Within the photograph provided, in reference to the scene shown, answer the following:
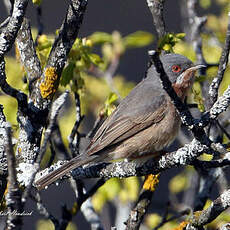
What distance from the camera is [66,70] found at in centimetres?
435

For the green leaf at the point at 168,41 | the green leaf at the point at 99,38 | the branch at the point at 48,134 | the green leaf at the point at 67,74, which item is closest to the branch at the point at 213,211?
the branch at the point at 48,134

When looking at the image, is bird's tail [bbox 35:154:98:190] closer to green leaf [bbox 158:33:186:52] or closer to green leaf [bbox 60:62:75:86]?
green leaf [bbox 60:62:75:86]

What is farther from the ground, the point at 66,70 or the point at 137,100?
the point at 66,70

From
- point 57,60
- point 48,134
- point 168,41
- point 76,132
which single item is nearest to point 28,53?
point 57,60

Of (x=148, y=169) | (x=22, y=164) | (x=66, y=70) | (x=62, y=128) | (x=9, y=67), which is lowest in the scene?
(x=148, y=169)

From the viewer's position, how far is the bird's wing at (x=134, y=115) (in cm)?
468

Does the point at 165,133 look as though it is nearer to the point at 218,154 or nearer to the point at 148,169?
the point at 148,169

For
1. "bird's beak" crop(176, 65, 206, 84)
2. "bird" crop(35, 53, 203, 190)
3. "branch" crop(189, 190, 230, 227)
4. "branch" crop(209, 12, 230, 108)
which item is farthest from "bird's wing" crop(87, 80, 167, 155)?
"branch" crop(189, 190, 230, 227)

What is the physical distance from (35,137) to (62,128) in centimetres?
172

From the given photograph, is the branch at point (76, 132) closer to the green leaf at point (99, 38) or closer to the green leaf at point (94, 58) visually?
the green leaf at point (94, 58)

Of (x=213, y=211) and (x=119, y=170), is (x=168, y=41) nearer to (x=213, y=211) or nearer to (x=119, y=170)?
(x=119, y=170)

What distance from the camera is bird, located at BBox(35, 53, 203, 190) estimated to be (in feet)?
15.2

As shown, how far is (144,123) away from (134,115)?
0.40 ft

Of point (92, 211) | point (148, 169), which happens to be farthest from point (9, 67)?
point (148, 169)
